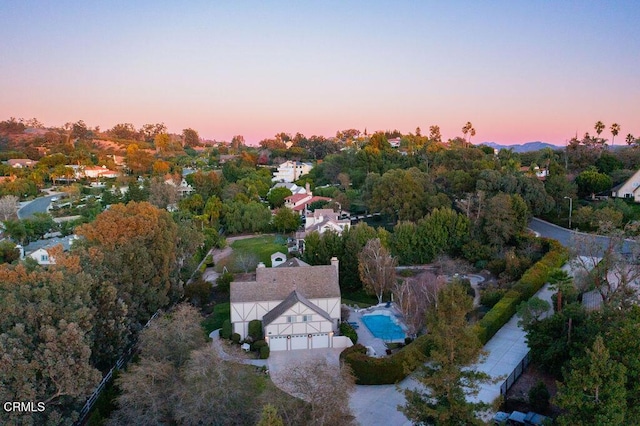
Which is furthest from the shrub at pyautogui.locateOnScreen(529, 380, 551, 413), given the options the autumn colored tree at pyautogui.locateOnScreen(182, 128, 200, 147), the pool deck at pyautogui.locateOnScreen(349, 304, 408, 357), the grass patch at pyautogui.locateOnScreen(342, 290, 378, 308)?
the autumn colored tree at pyautogui.locateOnScreen(182, 128, 200, 147)

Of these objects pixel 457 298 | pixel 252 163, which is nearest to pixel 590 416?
pixel 457 298

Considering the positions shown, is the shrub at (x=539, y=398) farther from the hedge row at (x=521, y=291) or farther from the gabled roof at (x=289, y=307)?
the gabled roof at (x=289, y=307)

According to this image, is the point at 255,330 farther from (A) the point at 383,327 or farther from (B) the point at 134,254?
(B) the point at 134,254

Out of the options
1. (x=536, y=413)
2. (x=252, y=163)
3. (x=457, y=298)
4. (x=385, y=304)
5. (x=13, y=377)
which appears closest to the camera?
(x=457, y=298)

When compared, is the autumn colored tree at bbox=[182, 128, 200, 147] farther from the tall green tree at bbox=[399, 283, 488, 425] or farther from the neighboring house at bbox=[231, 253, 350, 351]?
the tall green tree at bbox=[399, 283, 488, 425]

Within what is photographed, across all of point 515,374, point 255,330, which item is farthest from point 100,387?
point 515,374

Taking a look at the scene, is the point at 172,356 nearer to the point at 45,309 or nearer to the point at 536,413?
the point at 45,309
